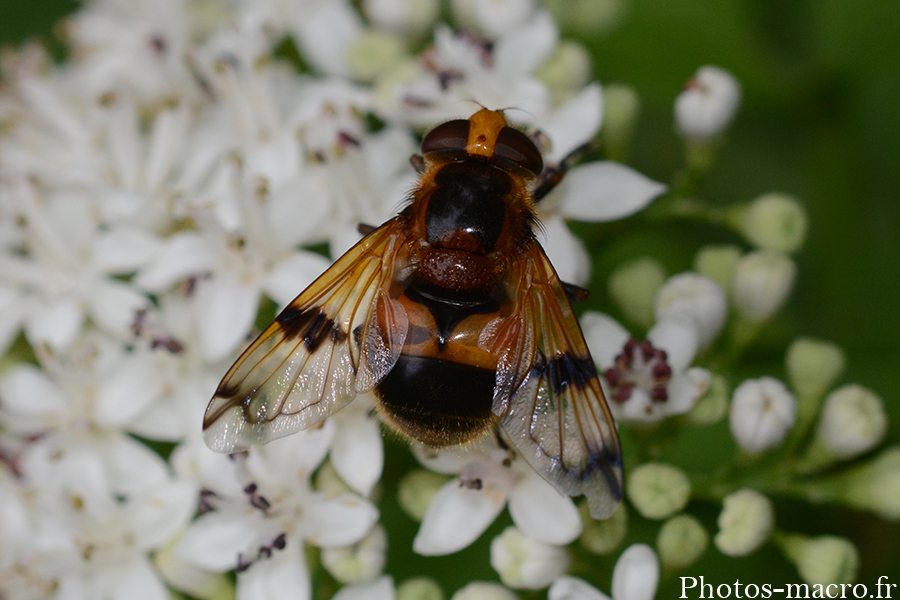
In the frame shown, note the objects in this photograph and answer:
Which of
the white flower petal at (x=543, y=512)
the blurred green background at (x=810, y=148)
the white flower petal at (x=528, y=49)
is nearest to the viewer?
the white flower petal at (x=543, y=512)

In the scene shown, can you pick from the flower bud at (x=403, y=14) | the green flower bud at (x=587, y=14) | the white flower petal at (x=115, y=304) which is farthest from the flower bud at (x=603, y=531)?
the green flower bud at (x=587, y=14)

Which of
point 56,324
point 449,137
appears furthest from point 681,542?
point 56,324

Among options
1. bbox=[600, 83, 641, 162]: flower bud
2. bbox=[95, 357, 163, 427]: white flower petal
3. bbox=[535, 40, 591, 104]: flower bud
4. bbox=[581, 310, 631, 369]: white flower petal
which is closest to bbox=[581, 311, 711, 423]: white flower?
bbox=[581, 310, 631, 369]: white flower petal

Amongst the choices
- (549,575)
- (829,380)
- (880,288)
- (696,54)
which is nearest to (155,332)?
(549,575)

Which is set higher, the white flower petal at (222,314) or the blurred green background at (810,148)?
the blurred green background at (810,148)

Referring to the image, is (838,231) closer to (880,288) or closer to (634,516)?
(880,288)

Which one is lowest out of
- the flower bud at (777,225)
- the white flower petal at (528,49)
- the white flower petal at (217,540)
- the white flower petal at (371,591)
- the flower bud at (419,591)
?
the white flower petal at (371,591)

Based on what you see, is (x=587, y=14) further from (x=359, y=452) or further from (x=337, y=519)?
(x=337, y=519)

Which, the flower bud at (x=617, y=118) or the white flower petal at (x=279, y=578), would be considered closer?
the white flower petal at (x=279, y=578)

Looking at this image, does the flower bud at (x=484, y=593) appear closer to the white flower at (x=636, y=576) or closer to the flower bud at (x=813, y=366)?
the white flower at (x=636, y=576)
